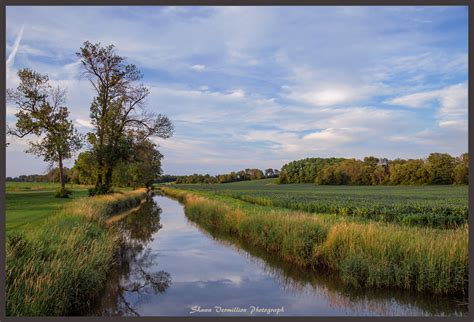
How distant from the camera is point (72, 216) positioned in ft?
56.5

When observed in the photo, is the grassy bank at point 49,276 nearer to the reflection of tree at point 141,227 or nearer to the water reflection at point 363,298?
the water reflection at point 363,298

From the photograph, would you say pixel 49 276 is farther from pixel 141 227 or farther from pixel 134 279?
pixel 141 227

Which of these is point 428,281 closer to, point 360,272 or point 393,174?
point 360,272

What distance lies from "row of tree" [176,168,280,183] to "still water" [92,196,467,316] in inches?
4260

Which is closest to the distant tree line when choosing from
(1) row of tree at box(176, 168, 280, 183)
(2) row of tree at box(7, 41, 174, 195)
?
(1) row of tree at box(176, 168, 280, 183)

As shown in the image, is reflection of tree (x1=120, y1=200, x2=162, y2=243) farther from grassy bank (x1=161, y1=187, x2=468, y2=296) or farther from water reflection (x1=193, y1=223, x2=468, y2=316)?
water reflection (x1=193, y1=223, x2=468, y2=316)

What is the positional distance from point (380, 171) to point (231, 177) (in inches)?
2101

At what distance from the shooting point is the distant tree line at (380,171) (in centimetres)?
7781

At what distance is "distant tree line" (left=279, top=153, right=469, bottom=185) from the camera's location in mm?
77812

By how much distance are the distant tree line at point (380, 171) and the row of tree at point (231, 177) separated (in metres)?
16.6

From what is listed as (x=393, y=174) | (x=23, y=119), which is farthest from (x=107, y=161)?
(x=393, y=174)

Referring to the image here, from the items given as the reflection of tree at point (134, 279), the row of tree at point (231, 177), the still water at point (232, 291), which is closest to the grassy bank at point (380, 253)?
the still water at point (232, 291)

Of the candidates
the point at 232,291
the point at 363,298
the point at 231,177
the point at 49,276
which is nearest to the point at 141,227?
the point at 232,291

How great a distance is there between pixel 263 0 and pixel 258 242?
1367cm
